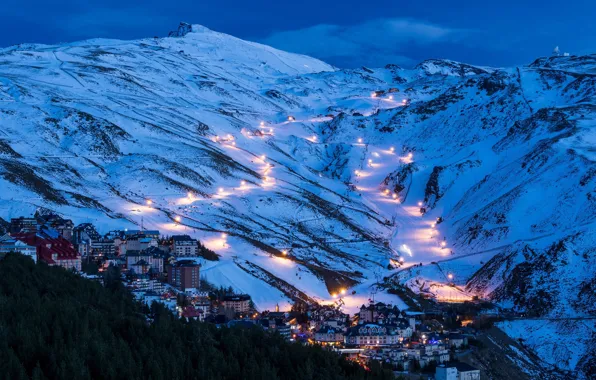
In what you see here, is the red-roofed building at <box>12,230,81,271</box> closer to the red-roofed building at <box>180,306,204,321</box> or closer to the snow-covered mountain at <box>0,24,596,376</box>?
the red-roofed building at <box>180,306,204,321</box>

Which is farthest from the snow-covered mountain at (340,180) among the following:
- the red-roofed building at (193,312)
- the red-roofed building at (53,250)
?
the red-roofed building at (53,250)

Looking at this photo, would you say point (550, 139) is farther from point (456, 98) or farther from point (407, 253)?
point (456, 98)

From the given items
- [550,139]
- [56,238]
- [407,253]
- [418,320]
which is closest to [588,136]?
[550,139]

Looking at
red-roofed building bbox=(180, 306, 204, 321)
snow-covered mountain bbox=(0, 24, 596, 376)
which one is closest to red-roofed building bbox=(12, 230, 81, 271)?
red-roofed building bbox=(180, 306, 204, 321)

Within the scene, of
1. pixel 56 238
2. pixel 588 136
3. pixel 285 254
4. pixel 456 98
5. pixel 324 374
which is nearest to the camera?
pixel 324 374

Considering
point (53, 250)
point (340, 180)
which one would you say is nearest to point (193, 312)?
point (53, 250)

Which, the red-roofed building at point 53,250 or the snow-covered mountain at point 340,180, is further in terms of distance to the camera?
the snow-covered mountain at point 340,180

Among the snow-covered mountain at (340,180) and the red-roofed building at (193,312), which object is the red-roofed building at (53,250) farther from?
the snow-covered mountain at (340,180)

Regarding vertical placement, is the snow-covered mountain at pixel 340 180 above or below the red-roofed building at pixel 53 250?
above
